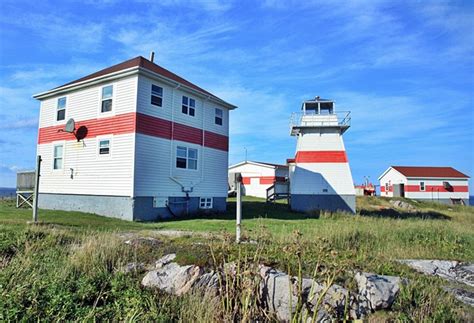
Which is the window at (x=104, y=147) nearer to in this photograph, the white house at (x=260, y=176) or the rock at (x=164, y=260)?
the rock at (x=164, y=260)

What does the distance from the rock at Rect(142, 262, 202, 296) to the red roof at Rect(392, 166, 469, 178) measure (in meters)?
49.5

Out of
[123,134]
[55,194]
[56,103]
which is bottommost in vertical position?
[55,194]

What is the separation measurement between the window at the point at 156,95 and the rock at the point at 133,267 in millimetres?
12489

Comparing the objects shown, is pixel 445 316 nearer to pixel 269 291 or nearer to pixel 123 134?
pixel 269 291

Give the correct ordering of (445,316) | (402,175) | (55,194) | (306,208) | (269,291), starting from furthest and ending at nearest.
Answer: (402,175) < (306,208) < (55,194) < (269,291) < (445,316)

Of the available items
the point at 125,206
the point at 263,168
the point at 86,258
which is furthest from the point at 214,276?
the point at 263,168

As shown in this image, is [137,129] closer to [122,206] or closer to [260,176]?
[122,206]

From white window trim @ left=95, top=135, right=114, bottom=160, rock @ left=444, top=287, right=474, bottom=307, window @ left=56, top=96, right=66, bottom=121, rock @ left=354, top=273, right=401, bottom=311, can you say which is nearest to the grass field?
rock @ left=354, top=273, right=401, bottom=311

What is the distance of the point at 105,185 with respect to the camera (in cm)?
1673

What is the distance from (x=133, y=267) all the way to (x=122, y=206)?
421 inches

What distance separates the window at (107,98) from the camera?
17.4 m

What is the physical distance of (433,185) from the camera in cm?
4684

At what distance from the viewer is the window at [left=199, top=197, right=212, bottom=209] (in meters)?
20.0

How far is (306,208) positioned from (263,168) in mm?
18253
